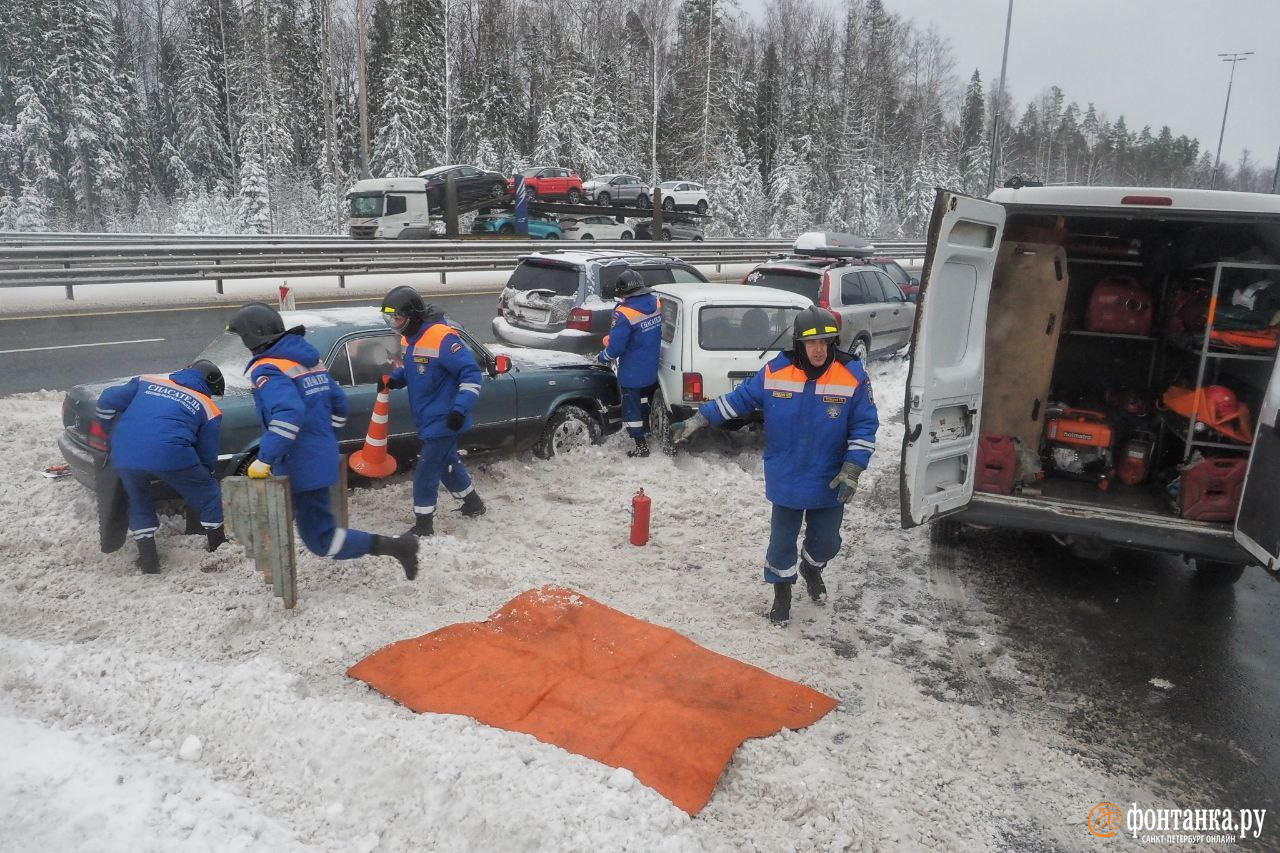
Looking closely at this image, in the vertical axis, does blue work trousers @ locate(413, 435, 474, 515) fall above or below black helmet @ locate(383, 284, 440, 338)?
below

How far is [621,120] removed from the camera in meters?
51.7

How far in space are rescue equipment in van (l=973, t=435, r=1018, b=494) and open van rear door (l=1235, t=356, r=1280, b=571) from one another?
1433 mm

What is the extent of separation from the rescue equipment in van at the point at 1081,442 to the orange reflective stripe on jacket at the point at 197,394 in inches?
242

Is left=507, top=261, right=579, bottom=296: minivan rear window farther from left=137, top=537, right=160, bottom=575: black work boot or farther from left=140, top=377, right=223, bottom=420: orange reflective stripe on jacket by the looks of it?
left=137, top=537, right=160, bottom=575: black work boot

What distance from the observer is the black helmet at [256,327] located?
15.7 feet

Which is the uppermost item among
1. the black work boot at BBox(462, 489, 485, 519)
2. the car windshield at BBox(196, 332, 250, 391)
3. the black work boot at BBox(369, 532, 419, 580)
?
the car windshield at BBox(196, 332, 250, 391)

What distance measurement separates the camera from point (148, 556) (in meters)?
5.14

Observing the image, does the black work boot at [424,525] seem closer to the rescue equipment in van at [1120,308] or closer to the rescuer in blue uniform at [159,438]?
the rescuer in blue uniform at [159,438]

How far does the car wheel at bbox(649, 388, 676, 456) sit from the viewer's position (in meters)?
8.34

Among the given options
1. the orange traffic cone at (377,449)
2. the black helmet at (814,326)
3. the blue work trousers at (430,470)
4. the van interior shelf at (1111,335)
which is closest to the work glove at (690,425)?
the black helmet at (814,326)

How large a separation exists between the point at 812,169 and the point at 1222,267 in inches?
2164

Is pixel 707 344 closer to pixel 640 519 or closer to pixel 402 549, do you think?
pixel 640 519

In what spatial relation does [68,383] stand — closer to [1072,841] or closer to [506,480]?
[506,480]

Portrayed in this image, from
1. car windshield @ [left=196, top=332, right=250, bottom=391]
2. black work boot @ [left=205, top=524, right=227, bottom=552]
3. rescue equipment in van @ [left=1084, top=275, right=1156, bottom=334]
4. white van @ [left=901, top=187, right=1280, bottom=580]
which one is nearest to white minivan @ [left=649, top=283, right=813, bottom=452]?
white van @ [left=901, top=187, right=1280, bottom=580]
